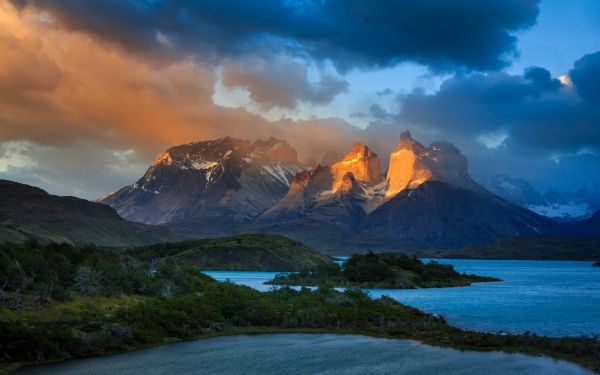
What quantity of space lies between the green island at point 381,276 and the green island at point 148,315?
76.8 m

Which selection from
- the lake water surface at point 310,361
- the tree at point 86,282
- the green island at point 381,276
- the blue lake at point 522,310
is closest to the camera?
the lake water surface at point 310,361

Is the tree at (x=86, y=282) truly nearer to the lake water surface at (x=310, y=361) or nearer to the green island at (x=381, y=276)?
the lake water surface at (x=310, y=361)

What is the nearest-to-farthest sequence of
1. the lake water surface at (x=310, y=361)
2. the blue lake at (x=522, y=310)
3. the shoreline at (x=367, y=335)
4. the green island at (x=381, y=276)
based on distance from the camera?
the lake water surface at (x=310, y=361) < the shoreline at (x=367, y=335) < the blue lake at (x=522, y=310) < the green island at (x=381, y=276)

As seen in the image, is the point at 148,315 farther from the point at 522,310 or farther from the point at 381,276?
the point at 381,276

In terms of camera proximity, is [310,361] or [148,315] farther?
[148,315]

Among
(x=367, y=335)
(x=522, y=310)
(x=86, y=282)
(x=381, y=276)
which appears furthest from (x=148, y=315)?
(x=381, y=276)

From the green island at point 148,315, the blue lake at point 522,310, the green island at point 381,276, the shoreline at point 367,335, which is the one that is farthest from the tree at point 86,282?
the green island at point 381,276

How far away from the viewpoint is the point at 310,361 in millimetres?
52438

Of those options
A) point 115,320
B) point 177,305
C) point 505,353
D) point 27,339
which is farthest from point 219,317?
point 505,353

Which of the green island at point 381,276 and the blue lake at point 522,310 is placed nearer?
the blue lake at point 522,310

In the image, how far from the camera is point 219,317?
71938 millimetres

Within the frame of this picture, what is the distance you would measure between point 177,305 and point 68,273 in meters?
15.4

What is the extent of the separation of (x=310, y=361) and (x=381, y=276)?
125287mm

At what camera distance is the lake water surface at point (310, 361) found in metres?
48.1
